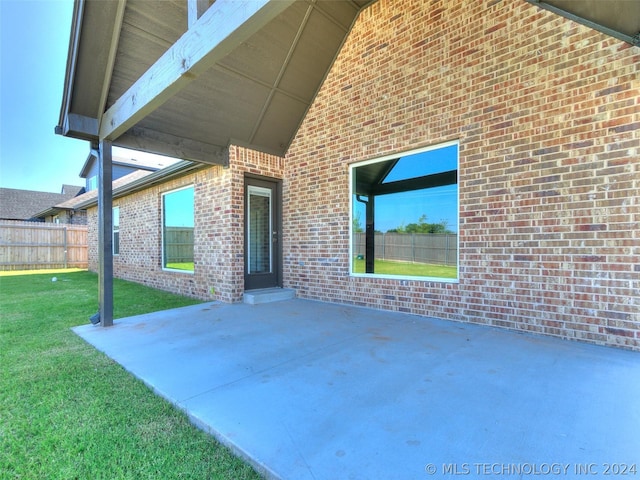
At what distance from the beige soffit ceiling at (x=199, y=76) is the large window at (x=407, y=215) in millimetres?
2125

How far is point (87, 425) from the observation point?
2.11 meters

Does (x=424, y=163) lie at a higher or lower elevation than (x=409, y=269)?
higher

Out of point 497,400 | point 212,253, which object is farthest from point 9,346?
point 497,400

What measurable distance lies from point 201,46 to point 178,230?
6.21 metres

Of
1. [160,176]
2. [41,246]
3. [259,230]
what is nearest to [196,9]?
[259,230]

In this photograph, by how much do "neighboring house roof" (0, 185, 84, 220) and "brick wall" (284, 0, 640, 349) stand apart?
3001cm

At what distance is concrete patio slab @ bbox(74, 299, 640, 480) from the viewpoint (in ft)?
5.55

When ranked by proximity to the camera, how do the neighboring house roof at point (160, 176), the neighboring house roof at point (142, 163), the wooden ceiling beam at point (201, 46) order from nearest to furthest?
the wooden ceiling beam at point (201, 46) < the neighboring house roof at point (160, 176) < the neighboring house roof at point (142, 163)

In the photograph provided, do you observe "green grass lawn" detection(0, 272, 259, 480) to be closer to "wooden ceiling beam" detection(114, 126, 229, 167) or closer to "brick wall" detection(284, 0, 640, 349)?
"wooden ceiling beam" detection(114, 126, 229, 167)

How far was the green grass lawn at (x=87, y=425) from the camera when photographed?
1.70 m

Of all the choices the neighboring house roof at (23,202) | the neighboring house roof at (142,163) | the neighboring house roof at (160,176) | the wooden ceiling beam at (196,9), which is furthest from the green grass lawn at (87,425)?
the neighboring house roof at (23,202)

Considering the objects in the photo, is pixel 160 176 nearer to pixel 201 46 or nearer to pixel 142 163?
pixel 201 46

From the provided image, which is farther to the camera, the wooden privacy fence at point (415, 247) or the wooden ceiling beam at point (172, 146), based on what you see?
the wooden ceiling beam at point (172, 146)

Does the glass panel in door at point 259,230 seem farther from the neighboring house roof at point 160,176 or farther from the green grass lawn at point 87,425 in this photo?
the green grass lawn at point 87,425
